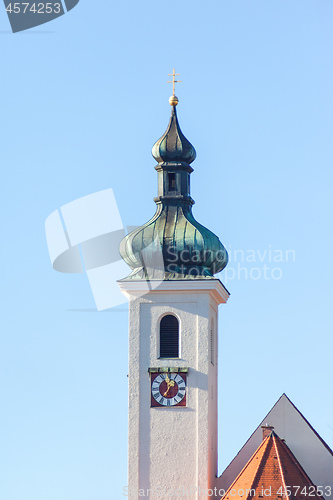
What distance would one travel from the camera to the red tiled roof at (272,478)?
50031mm

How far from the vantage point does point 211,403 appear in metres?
53.7

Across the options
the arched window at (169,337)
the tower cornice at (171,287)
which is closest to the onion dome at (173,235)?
the tower cornice at (171,287)

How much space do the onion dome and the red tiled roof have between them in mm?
5699

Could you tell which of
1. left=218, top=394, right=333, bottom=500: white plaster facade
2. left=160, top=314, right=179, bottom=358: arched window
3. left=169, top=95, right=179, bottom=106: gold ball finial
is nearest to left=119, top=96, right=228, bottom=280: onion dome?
left=169, top=95, right=179, bottom=106: gold ball finial

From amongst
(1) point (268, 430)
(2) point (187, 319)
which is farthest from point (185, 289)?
(1) point (268, 430)

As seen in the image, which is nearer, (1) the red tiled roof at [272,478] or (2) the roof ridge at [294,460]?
(1) the red tiled roof at [272,478]

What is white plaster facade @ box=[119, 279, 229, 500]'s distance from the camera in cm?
5250

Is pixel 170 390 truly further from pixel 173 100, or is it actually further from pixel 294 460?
pixel 173 100

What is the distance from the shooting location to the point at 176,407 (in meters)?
52.9

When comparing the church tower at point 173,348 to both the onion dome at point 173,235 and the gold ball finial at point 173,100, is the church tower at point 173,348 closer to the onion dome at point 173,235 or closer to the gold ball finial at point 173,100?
the onion dome at point 173,235

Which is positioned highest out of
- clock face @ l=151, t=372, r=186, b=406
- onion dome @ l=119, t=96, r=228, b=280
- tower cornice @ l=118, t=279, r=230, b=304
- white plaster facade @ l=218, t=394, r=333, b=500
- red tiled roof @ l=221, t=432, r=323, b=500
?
onion dome @ l=119, t=96, r=228, b=280

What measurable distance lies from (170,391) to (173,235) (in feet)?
15.8

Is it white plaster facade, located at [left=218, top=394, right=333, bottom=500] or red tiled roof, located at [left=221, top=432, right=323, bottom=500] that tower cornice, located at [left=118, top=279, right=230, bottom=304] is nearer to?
white plaster facade, located at [left=218, top=394, right=333, bottom=500]

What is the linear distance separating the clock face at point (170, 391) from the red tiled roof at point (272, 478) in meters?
2.90
